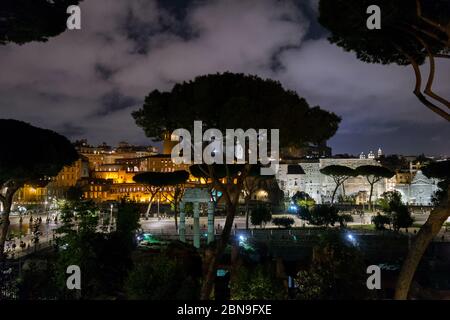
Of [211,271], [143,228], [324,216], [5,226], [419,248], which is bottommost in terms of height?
[143,228]

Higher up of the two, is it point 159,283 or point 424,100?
point 424,100

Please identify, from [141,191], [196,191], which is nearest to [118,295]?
[196,191]

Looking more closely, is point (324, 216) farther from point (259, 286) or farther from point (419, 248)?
point (259, 286)

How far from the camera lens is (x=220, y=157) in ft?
48.9

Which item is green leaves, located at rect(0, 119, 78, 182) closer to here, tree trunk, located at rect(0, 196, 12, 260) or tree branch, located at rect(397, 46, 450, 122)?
tree trunk, located at rect(0, 196, 12, 260)

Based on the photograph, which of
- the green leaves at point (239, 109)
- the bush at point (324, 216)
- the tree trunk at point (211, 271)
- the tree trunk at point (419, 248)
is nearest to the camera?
the tree trunk at point (419, 248)

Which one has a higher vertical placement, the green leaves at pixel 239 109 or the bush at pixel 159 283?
the green leaves at pixel 239 109

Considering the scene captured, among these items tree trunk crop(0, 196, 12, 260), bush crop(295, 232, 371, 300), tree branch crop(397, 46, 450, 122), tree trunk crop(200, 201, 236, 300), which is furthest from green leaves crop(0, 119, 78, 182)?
tree branch crop(397, 46, 450, 122)

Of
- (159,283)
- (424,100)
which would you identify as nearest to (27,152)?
(159,283)

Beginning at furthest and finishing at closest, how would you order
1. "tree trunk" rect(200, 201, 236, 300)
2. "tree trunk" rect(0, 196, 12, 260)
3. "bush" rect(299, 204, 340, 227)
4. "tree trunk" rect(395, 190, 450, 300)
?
"bush" rect(299, 204, 340, 227) → "tree trunk" rect(0, 196, 12, 260) → "tree trunk" rect(200, 201, 236, 300) → "tree trunk" rect(395, 190, 450, 300)

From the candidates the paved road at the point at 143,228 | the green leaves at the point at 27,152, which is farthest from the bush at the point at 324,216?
the green leaves at the point at 27,152

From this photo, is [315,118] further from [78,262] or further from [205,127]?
[78,262]

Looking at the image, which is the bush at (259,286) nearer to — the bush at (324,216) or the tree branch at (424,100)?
the tree branch at (424,100)
